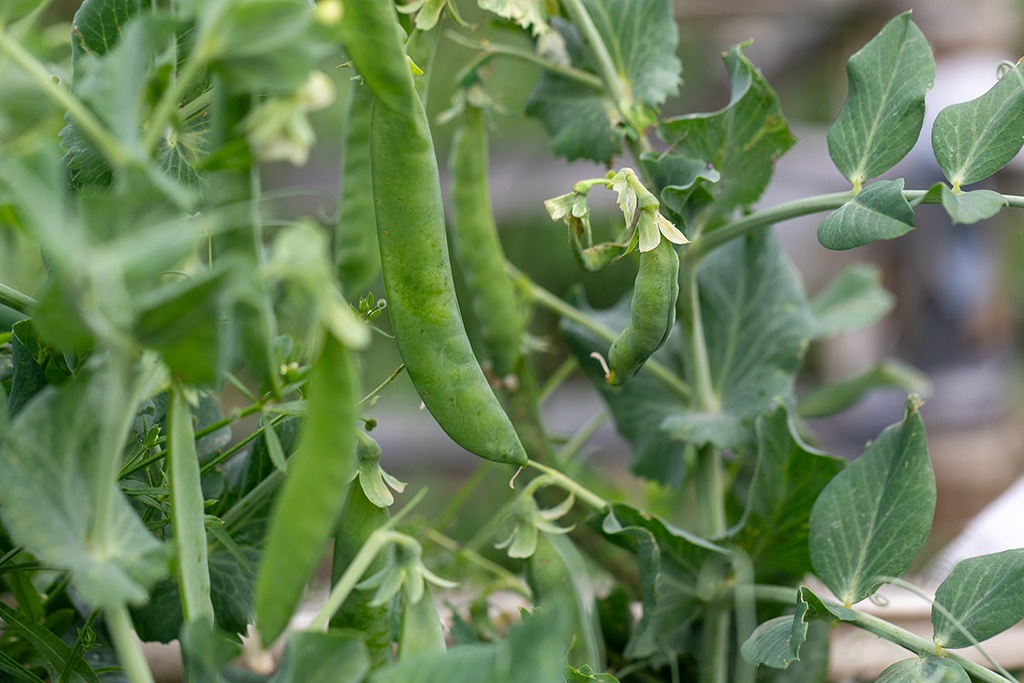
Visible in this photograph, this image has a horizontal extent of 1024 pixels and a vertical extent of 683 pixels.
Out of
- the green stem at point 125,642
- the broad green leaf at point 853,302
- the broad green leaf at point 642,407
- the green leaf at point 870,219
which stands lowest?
the broad green leaf at point 853,302

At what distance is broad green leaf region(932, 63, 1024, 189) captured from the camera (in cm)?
39

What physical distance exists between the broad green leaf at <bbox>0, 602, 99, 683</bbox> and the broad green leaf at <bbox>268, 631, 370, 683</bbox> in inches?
6.2

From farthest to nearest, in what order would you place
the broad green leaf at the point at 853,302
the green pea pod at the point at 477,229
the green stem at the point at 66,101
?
the broad green leaf at the point at 853,302 < the green pea pod at the point at 477,229 < the green stem at the point at 66,101

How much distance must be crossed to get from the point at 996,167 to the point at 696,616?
0.31 metres

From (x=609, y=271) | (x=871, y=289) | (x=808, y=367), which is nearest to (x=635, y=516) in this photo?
(x=871, y=289)

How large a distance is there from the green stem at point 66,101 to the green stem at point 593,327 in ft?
1.13

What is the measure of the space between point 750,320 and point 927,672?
259mm

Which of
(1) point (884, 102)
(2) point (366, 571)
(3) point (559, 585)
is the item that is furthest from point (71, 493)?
(1) point (884, 102)

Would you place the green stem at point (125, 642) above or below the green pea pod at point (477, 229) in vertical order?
above

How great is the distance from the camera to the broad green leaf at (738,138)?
1.56 ft

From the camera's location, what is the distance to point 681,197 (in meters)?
0.45

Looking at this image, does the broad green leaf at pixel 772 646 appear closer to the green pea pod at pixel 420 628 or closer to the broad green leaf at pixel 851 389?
the green pea pod at pixel 420 628

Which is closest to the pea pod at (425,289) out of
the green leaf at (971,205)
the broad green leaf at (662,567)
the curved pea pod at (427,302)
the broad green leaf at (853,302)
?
the curved pea pod at (427,302)

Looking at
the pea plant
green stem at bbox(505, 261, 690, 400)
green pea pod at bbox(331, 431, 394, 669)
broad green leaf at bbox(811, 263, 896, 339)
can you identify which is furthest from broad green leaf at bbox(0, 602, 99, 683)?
broad green leaf at bbox(811, 263, 896, 339)
